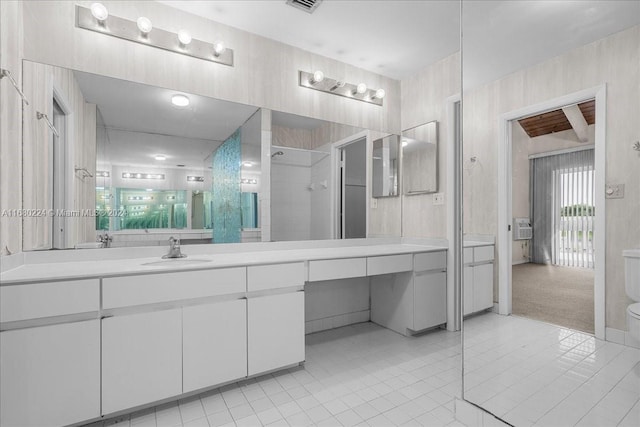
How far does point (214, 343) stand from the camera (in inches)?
69.7

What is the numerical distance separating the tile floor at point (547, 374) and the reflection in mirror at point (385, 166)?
1.72m

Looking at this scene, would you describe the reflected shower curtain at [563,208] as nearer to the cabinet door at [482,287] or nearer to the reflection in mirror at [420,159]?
Answer: the cabinet door at [482,287]

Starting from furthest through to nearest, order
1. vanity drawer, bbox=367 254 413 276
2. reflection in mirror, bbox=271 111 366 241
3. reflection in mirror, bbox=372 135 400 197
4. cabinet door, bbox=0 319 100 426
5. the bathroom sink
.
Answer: reflection in mirror, bbox=372 135 400 197 < reflection in mirror, bbox=271 111 366 241 < vanity drawer, bbox=367 254 413 276 < the bathroom sink < cabinet door, bbox=0 319 100 426

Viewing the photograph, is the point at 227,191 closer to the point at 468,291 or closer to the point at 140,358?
the point at 140,358

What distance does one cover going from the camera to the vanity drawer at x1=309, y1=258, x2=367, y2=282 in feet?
7.13

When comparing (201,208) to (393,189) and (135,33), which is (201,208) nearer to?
(135,33)

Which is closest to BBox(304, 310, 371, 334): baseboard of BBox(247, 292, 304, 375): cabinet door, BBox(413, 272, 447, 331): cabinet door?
BBox(413, 272, 447, 331): cabinet door

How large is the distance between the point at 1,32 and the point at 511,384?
290 centimetres

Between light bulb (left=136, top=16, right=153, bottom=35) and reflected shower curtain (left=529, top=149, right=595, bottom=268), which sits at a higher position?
light bulb (left=136, top=16, right=153, bottom=35)

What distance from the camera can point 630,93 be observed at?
1139 mm

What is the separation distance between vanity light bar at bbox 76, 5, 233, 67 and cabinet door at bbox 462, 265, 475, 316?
2223mm

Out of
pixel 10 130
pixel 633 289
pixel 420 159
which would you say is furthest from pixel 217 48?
pixel 633 289

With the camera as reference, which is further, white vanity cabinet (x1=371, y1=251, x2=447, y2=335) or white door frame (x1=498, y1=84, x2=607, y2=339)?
white vanity cabinet (x1=371, y1=251, x2=447, y2=335)

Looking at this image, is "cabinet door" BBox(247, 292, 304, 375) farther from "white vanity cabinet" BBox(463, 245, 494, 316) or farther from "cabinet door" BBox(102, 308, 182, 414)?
"white vanity cabinet" BBox(463, 245, 494, 316)
